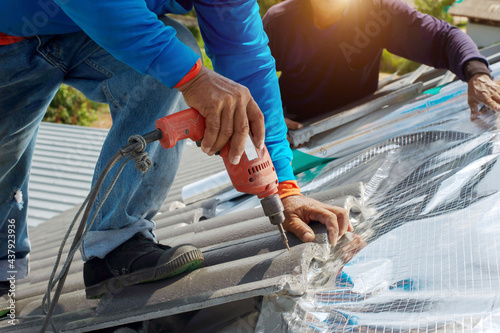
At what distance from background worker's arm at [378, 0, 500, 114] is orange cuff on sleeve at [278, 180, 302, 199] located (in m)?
1.27

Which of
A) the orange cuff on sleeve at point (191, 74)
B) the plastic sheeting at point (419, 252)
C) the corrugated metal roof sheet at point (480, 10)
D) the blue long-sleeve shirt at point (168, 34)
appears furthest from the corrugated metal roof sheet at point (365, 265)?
the corrugated metal roof sheet at point (480, 10)

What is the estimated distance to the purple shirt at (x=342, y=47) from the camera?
3568mm

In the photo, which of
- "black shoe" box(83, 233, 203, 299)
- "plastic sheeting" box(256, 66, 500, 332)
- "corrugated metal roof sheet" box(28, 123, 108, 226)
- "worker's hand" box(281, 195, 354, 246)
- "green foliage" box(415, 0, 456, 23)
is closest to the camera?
"plastic sheeting" box(256, 66, 500, 332)

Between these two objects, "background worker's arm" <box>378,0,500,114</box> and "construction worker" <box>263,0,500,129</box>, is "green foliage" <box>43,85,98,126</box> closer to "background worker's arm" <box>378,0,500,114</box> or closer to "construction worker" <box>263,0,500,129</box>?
"construction worker" <box>263,0,500,129</box>

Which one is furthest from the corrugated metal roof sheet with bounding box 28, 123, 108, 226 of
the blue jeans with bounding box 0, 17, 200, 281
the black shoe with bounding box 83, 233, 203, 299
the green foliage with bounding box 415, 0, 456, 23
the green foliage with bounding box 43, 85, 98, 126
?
the green foliage with bounding box 415, 0, 456, 23

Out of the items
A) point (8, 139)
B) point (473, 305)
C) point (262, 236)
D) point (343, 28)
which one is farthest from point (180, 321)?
point (343, 28)

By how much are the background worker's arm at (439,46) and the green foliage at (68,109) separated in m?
14.2

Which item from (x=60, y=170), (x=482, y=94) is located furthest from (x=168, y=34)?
(x=60, y=170)

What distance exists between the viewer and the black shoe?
5.38ft

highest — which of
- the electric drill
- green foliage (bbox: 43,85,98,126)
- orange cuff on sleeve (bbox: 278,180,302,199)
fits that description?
the electric drill

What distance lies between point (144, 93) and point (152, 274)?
0.63 m

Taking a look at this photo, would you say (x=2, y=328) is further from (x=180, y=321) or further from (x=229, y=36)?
(x=229, y=36)

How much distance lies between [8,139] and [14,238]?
55cm

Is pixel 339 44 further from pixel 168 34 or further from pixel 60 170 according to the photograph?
pixel 60 170
